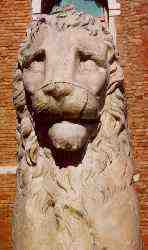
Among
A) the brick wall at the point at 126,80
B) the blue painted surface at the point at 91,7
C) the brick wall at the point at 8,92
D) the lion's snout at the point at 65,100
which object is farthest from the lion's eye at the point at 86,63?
the blue painted surface at the point at 91,7

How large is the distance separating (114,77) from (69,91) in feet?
0.94

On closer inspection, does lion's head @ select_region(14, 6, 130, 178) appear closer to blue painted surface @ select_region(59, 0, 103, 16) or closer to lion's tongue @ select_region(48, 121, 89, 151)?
lion's tongue @ select_region(48, 121, 89, 151)

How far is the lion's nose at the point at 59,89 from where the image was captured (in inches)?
86.7

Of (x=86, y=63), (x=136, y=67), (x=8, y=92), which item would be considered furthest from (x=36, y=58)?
(x=8, y=92)

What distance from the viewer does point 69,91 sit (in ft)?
7.25

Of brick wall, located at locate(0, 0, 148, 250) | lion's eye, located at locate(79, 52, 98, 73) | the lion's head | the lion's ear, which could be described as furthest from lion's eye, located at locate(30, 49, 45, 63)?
brick wall, located at locate(0, 0, 148, 250)

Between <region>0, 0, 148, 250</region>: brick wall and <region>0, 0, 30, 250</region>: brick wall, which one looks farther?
<region>0, 0, 30, 250</region>: brick wall

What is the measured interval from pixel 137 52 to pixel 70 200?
23.9ft

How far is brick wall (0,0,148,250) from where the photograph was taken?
8695 mm

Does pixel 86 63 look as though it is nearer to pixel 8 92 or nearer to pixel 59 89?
pixel 59 89

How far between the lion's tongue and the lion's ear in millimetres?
257

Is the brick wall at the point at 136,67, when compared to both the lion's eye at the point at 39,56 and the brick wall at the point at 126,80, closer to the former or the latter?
the brick wall at the point at 126,80

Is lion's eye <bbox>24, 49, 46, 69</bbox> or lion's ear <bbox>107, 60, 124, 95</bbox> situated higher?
lion's eye <bbox>24, 49, 46, 69</bbox>

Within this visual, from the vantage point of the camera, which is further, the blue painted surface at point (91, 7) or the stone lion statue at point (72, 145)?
the blue painted surface at point (91, 7)
